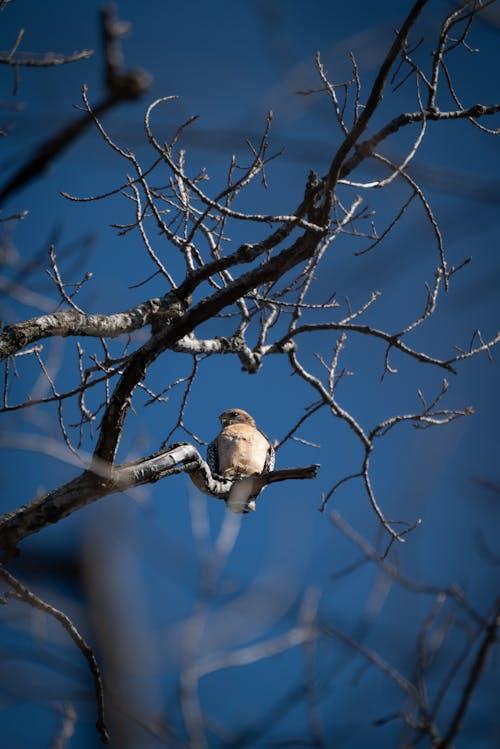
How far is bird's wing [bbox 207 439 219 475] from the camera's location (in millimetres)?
5254

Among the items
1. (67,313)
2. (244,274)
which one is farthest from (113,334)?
(244,274)

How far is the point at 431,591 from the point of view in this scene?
8.43ft

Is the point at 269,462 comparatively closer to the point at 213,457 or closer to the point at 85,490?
the point at 213,457

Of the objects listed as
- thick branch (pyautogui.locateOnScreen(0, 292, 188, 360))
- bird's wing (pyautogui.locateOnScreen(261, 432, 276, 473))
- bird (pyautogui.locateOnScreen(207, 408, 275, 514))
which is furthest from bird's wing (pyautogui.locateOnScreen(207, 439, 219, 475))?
thick branch (pyautogui.locateOnScreen(0, 292, 188, 360))

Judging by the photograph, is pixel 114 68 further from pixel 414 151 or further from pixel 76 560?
pixel 414 151

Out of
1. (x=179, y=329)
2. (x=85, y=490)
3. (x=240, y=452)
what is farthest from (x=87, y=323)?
(x=240, y=452)

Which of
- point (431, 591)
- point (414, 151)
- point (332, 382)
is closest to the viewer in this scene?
point (431, 591)

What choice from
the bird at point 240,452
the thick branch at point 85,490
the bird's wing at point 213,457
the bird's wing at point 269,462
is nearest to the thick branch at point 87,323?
the thick branch at point 85,490

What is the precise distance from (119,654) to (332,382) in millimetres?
3092

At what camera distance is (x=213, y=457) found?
532 cm

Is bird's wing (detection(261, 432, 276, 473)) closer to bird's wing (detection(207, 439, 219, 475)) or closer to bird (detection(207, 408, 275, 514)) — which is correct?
bird (detection(207, 408, 275, 514))

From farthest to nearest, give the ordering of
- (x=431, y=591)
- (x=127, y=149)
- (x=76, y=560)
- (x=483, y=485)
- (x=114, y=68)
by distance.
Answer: (x=127, y=149) < (x=431, y=591) < (x=483, y=485) < (x=76, y=560) < (x=114, y=68)

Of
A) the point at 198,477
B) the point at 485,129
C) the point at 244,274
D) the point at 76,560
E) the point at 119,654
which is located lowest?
the point at 119,654

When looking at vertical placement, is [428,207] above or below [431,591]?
above
